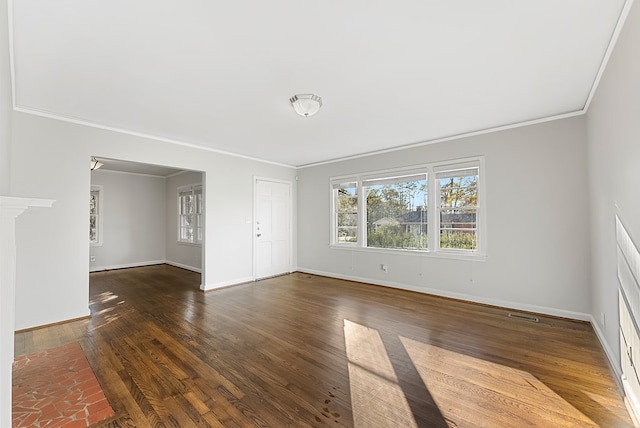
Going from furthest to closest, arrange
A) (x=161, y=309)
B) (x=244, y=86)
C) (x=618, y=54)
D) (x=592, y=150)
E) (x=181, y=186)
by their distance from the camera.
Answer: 1. (x=181, y=186)
2. (x=161, y=309)
3. (x=592, y=150)
4. (x=244, y=86)
5. (x=618, y=54)

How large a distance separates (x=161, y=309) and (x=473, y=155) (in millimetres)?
5268

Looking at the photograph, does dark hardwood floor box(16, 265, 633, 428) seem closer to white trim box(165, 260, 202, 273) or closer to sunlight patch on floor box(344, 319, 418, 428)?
sunlight patch on floor box(344, 319, 418, 428)

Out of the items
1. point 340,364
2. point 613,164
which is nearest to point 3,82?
point 340,364

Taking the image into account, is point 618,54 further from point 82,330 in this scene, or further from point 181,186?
point 181,186

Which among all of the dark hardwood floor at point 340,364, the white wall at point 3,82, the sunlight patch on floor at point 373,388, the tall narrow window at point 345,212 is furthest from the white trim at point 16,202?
the tall narrow window at point 345,212

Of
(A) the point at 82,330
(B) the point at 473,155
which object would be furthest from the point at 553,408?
(A) the point at 82,330

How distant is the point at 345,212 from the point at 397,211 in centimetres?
124

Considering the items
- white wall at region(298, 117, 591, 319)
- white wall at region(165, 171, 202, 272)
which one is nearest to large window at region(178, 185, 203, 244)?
white wall at region(165, 171, 202, 272)

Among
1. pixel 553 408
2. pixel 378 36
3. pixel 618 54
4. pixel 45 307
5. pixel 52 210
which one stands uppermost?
pixel 378 36

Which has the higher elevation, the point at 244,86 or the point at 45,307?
the point at 244,86

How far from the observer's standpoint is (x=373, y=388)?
87.5 inches

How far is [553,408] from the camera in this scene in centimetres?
198

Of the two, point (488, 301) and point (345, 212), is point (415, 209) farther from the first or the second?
point (488, 301)

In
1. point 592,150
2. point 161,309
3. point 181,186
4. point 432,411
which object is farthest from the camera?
point 181,186
